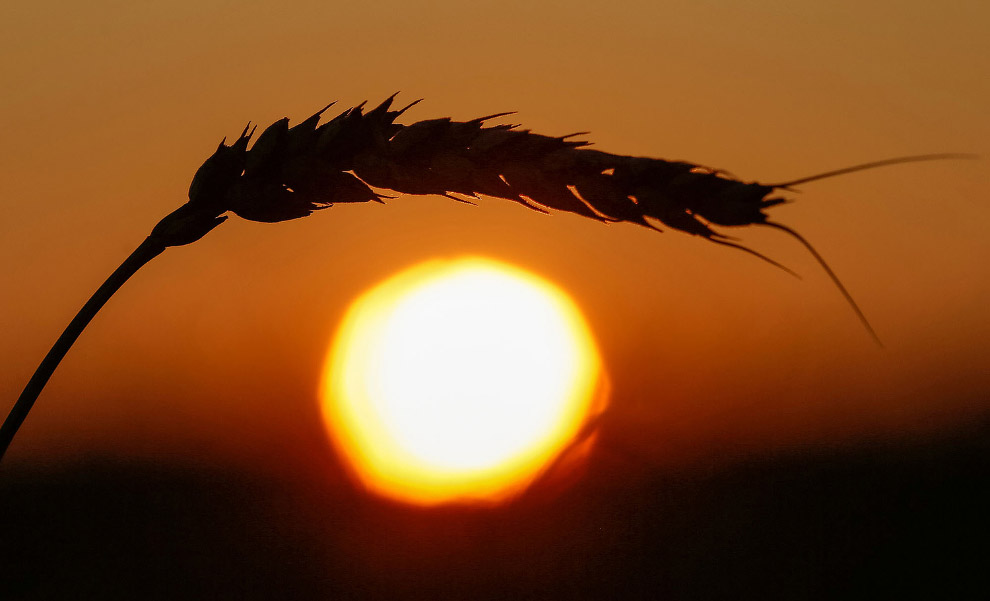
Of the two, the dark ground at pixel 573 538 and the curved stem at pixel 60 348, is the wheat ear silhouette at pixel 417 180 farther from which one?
the dark ground at pixel 573 538

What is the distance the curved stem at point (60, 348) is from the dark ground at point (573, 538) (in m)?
8.10

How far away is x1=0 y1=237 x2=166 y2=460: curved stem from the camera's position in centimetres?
144

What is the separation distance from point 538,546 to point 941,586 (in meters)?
9.64

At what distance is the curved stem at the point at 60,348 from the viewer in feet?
4.73

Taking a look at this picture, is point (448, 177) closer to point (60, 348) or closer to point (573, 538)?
point (60, 348)

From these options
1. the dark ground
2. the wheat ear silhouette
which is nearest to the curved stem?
the wheat ear silhouette

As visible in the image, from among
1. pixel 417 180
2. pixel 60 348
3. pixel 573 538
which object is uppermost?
pixel 573 538

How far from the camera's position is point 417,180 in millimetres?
1465

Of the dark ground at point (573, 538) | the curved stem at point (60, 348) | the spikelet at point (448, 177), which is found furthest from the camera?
the dark ground at point (573, 538)

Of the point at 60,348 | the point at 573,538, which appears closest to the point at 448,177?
the point at 60,348

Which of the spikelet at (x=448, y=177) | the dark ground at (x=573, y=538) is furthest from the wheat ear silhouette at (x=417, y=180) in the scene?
the dark ground at (x=573, y=538)

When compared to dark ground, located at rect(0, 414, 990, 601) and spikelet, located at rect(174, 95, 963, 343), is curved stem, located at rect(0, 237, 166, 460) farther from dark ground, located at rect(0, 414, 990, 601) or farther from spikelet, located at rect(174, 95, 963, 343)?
dark ground, located at rect(0, 414, 990, 601)

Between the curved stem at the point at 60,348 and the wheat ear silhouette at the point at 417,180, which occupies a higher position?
the wheat ear silhouette at the point at 417,180

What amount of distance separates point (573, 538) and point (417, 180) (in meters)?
9.40
